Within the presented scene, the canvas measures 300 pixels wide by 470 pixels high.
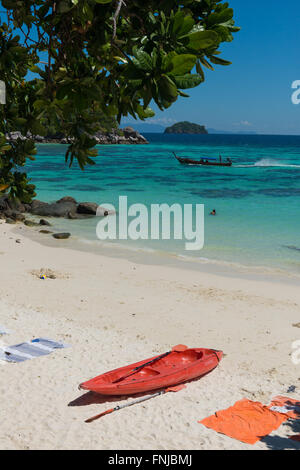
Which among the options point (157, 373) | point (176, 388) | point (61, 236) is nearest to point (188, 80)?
point (157, 373)

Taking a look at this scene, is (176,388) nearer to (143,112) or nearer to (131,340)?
(131,340)

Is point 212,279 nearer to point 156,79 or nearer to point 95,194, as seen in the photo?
point 156,79

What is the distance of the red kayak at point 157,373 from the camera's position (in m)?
7.23

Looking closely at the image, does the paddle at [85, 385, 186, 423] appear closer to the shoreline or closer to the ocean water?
the shoreline

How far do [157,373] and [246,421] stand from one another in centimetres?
174

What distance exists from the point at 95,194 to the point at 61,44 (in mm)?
34669

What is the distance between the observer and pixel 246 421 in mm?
6660

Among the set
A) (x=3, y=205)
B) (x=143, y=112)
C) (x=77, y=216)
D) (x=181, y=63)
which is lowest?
(x=77, y=216)

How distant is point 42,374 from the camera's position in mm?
7902

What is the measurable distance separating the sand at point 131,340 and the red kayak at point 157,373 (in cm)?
22

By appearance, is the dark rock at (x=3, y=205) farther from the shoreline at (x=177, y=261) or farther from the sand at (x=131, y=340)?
the sand at (x=131, y=340)

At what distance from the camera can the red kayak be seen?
7.23 m

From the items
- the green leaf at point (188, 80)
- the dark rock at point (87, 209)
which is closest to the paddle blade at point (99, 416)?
the green leaf at point (188, 80)

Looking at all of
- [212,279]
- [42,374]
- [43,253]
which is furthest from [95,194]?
[42,374]
